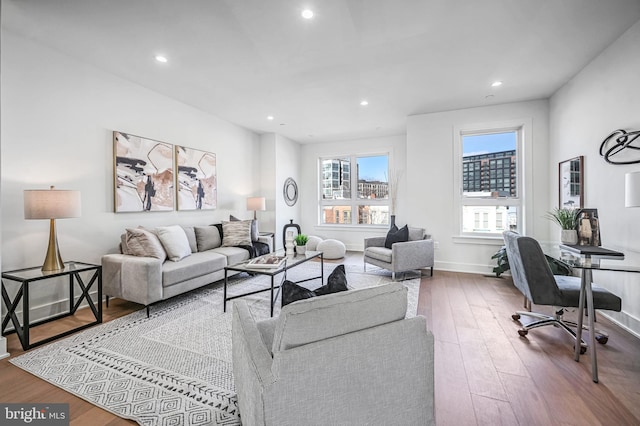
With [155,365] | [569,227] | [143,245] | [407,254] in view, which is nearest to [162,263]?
[143,245]

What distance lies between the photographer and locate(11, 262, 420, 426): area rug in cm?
162

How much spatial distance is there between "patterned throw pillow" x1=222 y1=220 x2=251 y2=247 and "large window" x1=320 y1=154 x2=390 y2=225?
2.98m

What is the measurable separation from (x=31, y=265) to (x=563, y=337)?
4.88 meters

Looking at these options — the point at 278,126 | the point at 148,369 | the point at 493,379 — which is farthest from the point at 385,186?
the point at 148,369

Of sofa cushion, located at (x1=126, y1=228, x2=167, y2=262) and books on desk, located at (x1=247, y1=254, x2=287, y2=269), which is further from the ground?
sofa cushion, located at (x1=126, y1=228, x2=167, y2=262)

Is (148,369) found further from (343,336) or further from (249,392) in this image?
(343,336)

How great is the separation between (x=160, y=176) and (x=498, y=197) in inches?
203

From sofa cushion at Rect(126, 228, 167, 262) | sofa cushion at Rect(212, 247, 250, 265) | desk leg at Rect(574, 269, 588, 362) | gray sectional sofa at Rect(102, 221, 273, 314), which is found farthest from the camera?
sofa cushion at Rect(212, 247, 250, 265)

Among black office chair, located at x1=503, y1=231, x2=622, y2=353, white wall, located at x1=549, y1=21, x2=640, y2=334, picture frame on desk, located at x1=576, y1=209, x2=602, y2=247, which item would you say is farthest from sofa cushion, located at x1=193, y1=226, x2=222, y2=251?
white wall, located at x1=549, y1=21, x2=640, y2=334

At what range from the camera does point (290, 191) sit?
680cm

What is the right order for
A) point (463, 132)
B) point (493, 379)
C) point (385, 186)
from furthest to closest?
point (385, 186), point (463, 132), point (493, 379)

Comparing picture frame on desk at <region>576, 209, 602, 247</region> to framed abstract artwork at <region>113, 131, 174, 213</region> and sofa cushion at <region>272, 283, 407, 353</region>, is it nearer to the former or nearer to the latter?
sofa cushion at <region>272, 283, 407, 353</region>

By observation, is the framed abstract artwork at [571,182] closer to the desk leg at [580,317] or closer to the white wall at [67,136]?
the desk leg at [580,317]

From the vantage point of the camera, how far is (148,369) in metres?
1.98
